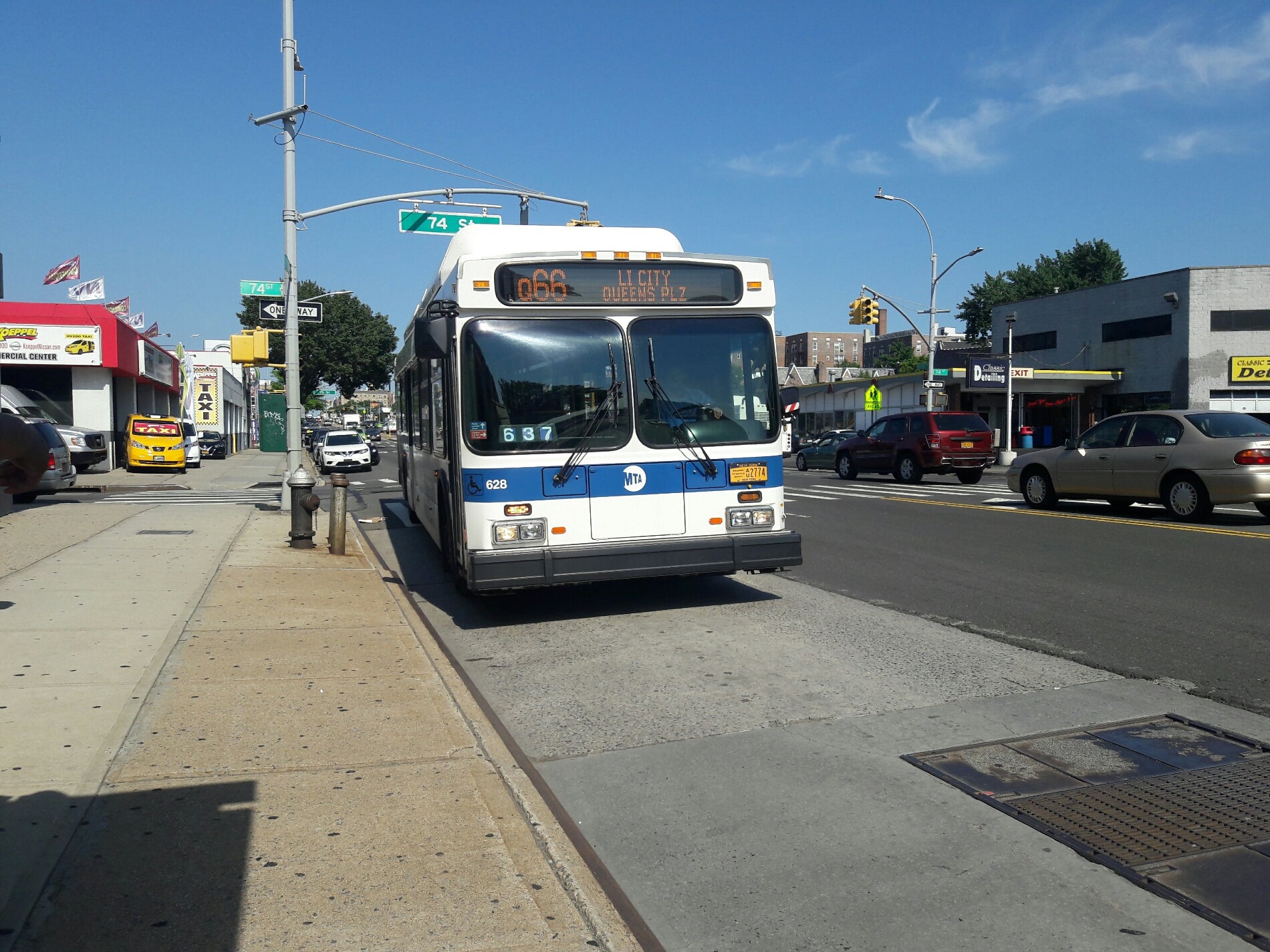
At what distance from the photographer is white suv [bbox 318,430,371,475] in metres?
35.7

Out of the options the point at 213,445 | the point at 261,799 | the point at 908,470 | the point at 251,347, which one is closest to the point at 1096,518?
the point at 908,470

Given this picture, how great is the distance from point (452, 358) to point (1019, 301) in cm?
5240

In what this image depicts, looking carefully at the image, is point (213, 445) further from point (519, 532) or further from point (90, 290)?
point (519, 532)

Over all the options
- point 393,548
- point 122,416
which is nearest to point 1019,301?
point 122,416

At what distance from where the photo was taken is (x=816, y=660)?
6949 mm

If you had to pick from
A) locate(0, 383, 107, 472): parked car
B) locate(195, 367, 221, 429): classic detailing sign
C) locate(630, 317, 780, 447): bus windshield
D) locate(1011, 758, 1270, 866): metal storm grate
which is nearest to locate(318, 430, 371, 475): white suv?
locate(0, 383, 107, 472): parked car

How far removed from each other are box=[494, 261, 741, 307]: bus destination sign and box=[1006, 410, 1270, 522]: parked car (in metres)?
8.98

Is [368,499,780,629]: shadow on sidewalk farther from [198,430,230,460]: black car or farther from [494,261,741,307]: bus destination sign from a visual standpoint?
[198,430,230,460]: black car

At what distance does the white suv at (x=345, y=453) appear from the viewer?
35719 millimetres

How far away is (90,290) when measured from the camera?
142 ft

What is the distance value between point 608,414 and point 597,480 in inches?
21.8

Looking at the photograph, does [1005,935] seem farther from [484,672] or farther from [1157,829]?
[484,672]

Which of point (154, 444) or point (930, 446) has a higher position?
point (154, 444)

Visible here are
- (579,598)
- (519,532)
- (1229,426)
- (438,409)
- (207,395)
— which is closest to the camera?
(519,532)
